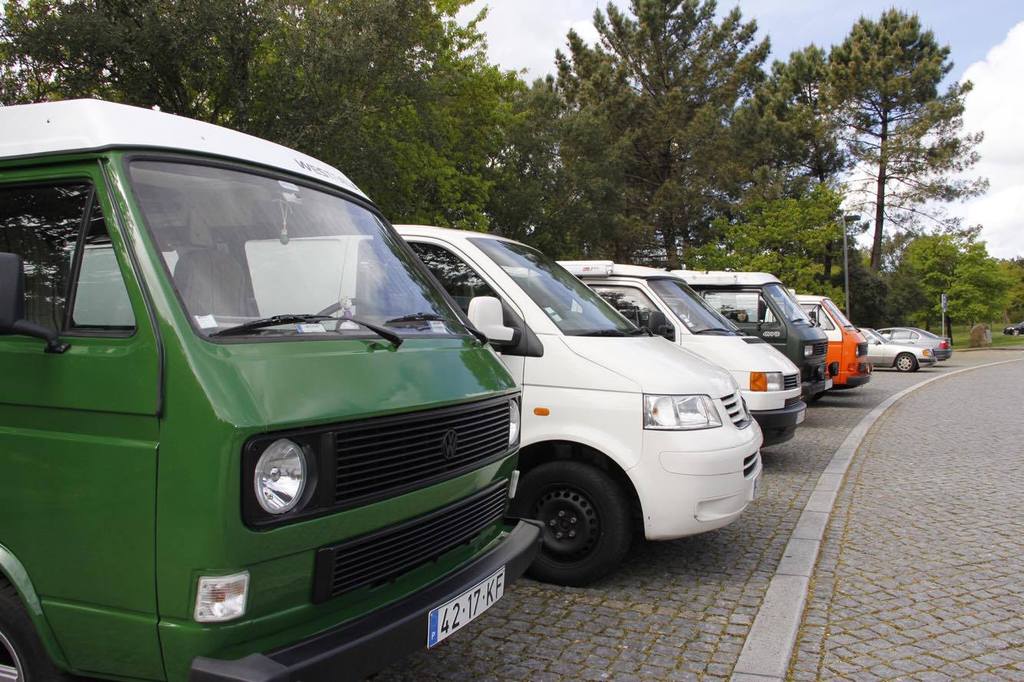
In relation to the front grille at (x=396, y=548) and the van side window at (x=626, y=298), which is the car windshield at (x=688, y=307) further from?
the front grille at (x=396, y=548)

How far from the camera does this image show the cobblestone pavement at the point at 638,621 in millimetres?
3998

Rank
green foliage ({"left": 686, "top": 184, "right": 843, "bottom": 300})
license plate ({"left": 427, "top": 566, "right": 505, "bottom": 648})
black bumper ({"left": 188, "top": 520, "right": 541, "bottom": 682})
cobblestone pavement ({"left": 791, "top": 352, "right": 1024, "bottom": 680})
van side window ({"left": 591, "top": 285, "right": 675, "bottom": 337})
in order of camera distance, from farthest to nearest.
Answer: green foliage ({"left": 686, "top": 184, "right": 843, "bottom": 300})
van side window ({"left": 591, "top": 285, "right": 675, "bottom": 337})
cobblestone pavement ({"left": 791, "top": 352, "right": 1024, "bottom": 680})
license plate ({"left": 427, "top": 566, "right": 505, "bottom": 648})
black bumper ({"left": 188, "top": 520, "right": 541, "bottom": 682})

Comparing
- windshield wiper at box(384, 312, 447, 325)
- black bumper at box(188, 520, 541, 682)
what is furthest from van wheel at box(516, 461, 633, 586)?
black bumper at box(188, 520, 541, 682)

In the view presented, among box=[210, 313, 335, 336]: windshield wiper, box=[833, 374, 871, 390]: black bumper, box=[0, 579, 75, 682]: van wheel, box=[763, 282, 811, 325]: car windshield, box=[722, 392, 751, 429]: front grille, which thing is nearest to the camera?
box=[0, 579, 75, 682]: van wheel

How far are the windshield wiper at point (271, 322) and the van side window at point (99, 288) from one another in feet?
0.99

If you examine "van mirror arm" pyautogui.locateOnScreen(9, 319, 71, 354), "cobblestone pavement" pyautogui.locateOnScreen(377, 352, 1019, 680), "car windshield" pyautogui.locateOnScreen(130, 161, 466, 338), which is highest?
"car windshield" pyautogui.locateOnScreen(130, 161, 466, 338)

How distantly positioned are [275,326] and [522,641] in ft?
7.49

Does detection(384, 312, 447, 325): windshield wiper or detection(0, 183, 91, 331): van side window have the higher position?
detection(0, 183, 91, 331): van side window

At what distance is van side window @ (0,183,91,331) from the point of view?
2.90m

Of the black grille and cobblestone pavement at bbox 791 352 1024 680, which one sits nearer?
the black grille

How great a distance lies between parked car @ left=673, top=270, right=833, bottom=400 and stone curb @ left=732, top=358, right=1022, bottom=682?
181 inches

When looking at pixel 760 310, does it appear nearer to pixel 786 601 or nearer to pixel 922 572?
pixel 922 572

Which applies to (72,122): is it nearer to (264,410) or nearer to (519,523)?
(264,410)

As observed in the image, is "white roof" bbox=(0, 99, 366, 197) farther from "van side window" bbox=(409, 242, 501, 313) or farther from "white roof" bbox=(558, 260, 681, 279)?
"white roof" bbox=(558, 260, 681, 279)
